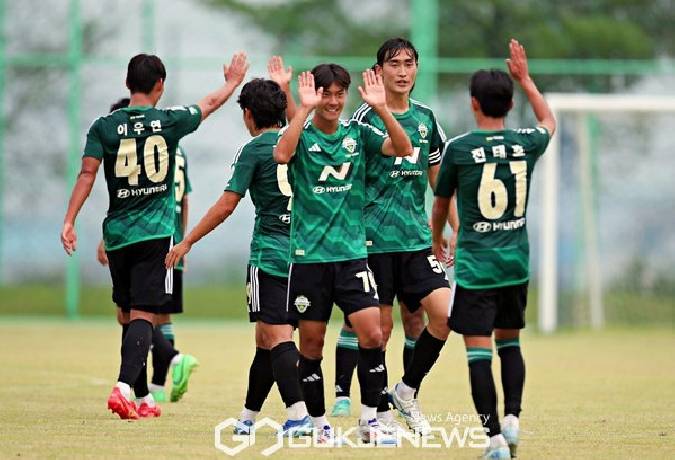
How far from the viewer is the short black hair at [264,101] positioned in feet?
25.2

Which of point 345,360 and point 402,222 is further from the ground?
point 402,222

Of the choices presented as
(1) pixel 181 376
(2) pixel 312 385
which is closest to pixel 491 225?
(2) pixel 312 385

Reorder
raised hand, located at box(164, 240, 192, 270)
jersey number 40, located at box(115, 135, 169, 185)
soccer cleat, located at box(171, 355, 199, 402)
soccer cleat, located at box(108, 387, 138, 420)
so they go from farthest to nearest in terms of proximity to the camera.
→ 1. soccer cleat, located at box(171, 355, 199, 402)
2. jersey number 40, located at box(115, 135, 169, 185)
3. soccer cleat, located at box(108, 387, 138, 420)
4. raised hand, located at box(164, 240, 192, 270)

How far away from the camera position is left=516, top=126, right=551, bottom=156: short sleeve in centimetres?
694

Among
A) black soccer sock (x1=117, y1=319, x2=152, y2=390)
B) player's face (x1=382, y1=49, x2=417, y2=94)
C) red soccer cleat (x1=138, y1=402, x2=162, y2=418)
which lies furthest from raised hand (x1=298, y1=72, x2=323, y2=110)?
red soccer cleat (x1=138, y1=402, x2=162, y2=418)

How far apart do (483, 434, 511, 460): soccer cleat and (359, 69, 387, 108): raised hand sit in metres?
1.79

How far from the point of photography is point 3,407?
927 centimetres

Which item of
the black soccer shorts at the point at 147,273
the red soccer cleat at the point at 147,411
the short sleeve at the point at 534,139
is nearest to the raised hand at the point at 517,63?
the short sleeve at the point at 534,139

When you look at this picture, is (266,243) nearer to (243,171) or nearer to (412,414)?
(243,171)

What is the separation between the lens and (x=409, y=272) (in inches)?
332

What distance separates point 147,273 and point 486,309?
254 cm

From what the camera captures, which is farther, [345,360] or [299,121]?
[345,360]

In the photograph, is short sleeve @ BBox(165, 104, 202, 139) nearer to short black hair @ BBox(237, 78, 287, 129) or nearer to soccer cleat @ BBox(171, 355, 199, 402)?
short black hair @ BBox(237, 78, 287, 129)

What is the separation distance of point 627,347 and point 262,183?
347 inches
